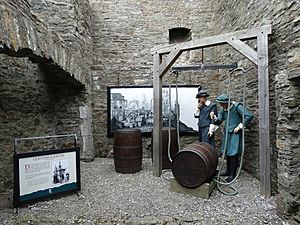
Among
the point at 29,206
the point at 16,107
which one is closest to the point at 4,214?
the point at 29,206

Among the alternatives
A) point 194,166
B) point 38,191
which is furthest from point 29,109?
point 194,166

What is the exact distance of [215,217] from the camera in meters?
2.41

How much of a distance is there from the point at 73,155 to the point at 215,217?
1.81 m

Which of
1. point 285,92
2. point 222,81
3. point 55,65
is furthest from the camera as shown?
point 222,81

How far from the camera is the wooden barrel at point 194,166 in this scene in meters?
2.88

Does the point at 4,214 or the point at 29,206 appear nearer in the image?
the point at 4,214

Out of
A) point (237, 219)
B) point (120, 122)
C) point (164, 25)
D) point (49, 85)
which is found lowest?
point (237, 219)

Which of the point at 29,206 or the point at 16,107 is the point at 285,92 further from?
the point at 16,107

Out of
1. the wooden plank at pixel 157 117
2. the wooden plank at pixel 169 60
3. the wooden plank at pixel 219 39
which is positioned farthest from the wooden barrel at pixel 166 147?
the wooden plank at pixel 219 39

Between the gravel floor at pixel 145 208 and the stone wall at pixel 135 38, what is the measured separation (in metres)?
2.63

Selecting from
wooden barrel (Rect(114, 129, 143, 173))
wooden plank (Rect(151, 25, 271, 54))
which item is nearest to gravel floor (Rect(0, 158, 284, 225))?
wooden barrel (Rect(114, 129, 143, 173))

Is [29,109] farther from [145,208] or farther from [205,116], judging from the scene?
[205,116]

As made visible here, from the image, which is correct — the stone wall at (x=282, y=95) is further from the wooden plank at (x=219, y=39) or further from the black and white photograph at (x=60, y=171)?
the black and white photograph at (x=60, y=171)

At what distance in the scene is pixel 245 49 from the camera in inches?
120
